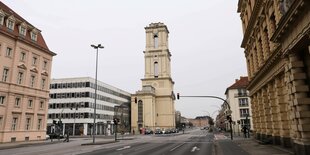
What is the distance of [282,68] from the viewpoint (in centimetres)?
1997

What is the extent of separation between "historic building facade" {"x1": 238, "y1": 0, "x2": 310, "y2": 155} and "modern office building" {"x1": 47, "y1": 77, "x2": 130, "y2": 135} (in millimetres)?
52328

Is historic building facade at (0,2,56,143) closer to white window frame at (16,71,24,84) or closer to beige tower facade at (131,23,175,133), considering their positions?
white window frame at (16,71,24,84)

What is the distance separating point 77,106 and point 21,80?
34.9 m

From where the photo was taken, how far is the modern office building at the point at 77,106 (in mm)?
75875

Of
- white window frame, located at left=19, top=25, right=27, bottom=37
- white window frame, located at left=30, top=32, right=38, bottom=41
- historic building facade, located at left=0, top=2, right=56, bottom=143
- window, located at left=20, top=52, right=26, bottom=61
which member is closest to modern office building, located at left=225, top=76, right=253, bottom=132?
historic building facade, located at left=0, top=2, right=56, bottom=143

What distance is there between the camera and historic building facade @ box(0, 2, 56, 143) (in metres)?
37.3

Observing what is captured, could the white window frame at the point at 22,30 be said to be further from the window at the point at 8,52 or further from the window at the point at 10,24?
the window at the point at 8,52

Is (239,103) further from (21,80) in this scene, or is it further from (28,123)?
(21,80)

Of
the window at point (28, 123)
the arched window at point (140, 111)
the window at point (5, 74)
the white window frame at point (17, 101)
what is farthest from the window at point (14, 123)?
the arched window at point (140, 111)

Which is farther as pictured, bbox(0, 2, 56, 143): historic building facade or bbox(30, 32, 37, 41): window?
bbox(30, 32, 37, 41): window

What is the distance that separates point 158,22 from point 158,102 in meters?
40.6

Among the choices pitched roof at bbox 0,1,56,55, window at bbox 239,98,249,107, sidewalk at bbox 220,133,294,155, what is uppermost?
pitched roof at bbox 0,1,56,55

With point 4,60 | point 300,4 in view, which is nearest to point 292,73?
point 300,4

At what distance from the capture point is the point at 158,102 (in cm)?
12625
